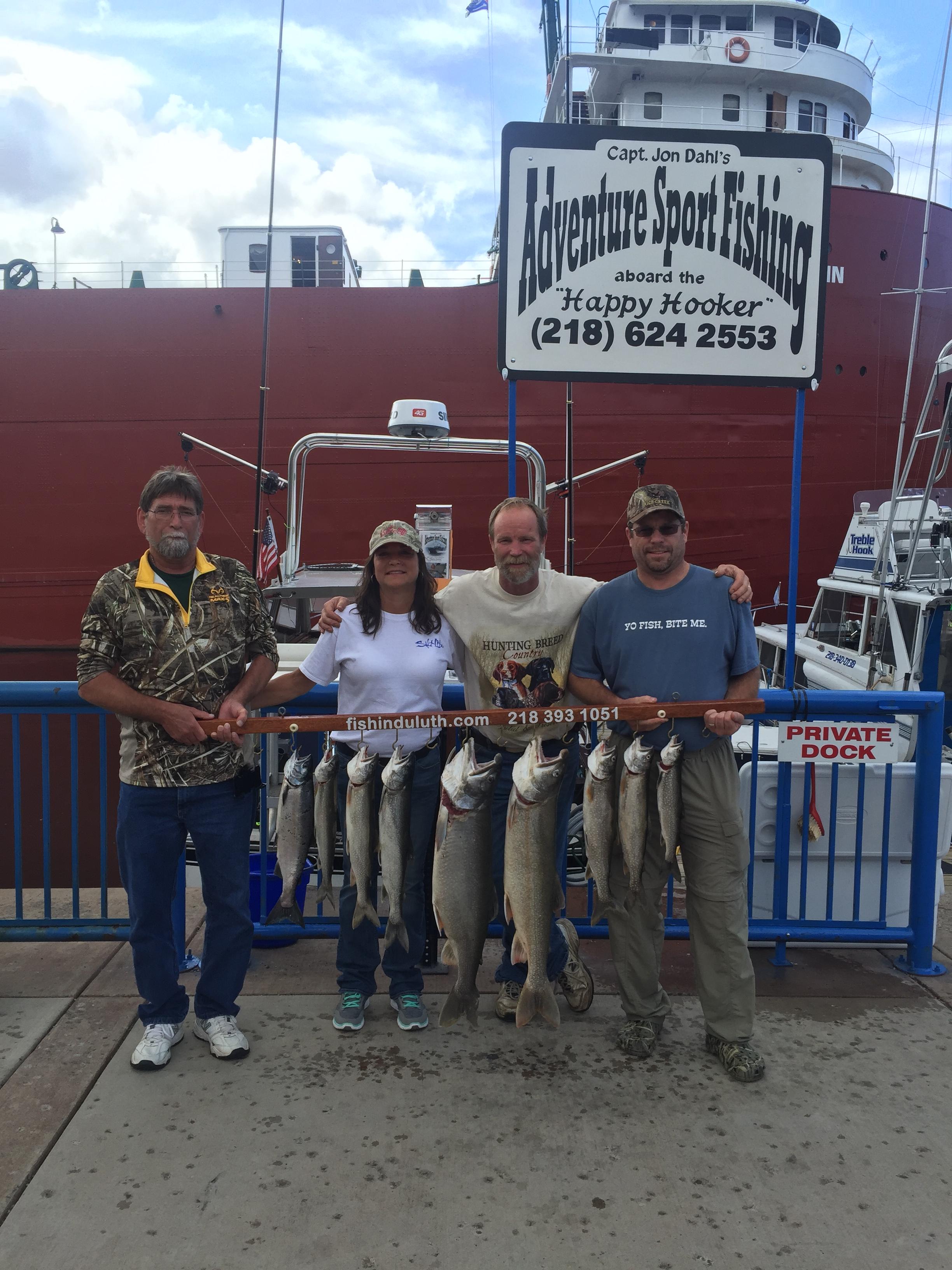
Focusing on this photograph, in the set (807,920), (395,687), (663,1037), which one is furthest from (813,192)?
(663,1037)

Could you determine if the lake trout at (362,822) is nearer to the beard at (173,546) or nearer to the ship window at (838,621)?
the beard at (173,546)

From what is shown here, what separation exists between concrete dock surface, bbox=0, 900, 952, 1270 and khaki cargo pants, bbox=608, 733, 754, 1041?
0.81ft

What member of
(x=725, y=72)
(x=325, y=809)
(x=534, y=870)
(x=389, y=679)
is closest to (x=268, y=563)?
(x=389, y=679)

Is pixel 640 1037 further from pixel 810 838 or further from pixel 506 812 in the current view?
pixel 810 838

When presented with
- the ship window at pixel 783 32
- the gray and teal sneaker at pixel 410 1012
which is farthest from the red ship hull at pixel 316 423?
the gray and teal sneaker at pixel 410 1012

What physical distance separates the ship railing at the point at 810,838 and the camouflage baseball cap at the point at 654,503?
1.13 m

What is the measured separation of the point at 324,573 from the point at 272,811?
11.2 feet

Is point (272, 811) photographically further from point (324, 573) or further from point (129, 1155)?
point (324, 573)

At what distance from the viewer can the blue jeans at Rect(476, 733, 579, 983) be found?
324 cm

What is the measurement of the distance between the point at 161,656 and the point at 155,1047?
143 cm

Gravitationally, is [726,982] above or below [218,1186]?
above

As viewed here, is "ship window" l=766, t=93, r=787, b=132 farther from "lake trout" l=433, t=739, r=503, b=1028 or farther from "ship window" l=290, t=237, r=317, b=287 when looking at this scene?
"lake trout" l=433, t=739, r=503, b=1028

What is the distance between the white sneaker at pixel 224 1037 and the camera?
3.16 metres

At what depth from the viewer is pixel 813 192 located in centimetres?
379
